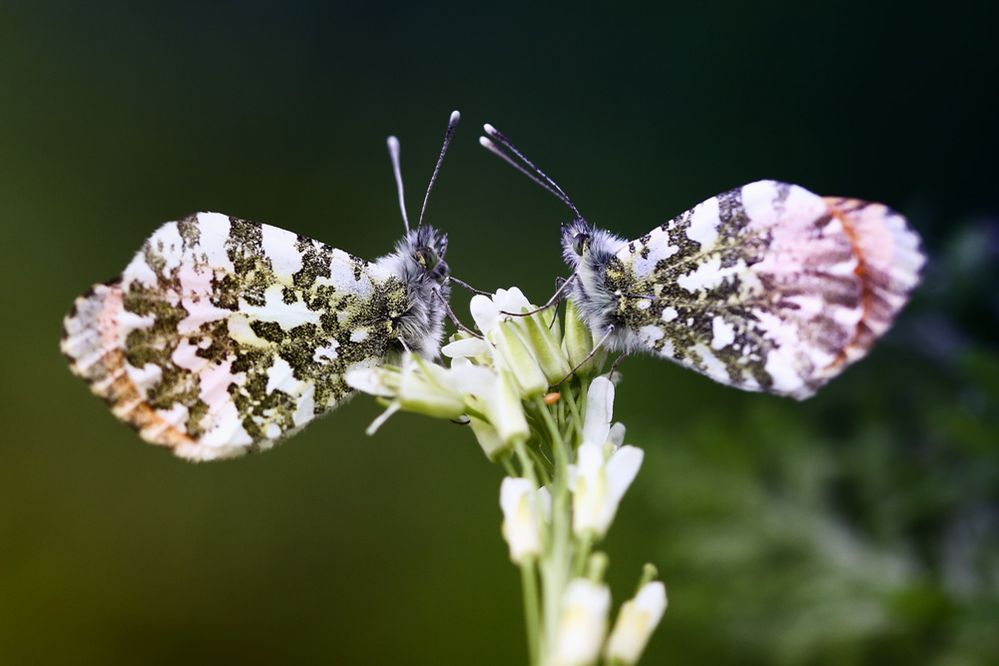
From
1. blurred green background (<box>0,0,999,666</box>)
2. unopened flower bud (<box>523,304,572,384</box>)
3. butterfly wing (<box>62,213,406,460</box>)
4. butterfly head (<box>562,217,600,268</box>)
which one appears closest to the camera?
unopened flower bud (<box>523,304,572,384</box>)

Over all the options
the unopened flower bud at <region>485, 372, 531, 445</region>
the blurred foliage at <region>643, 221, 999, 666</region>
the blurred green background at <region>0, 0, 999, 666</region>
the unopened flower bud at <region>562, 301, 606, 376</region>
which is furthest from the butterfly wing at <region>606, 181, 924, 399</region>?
the blurred green background at <region>0, 0, 999, 666</region>

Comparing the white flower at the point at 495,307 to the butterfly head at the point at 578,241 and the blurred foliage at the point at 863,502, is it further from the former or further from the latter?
the blurred foliage at the point at 863,502

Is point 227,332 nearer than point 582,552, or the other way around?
point 582,552

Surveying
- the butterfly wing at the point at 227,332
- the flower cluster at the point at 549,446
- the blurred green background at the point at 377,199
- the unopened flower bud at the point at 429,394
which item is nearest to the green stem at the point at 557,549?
the flower cluster at the point at 549,446

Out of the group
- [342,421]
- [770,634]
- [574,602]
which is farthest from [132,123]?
[574,602]

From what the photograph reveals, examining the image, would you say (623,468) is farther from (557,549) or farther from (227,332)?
(227,332)

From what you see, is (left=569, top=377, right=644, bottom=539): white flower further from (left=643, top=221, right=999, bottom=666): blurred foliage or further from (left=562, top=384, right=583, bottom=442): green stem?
(left=643, top=221, right=999, bottom=666): blurred foliage

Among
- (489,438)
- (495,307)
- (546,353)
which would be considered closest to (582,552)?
(489,438)
